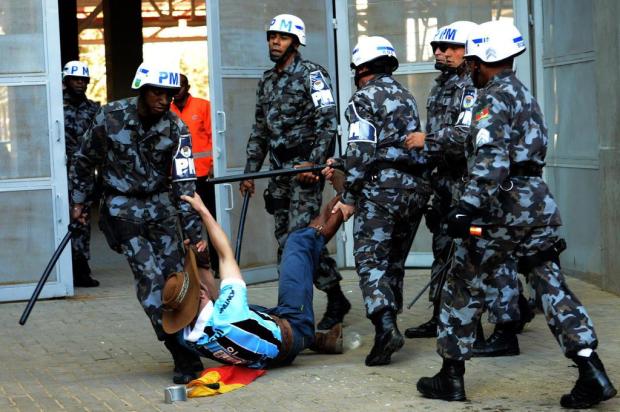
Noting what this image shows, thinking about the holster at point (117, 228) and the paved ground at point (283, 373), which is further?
the holster at point (117, 228)

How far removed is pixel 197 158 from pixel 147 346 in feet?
13.7

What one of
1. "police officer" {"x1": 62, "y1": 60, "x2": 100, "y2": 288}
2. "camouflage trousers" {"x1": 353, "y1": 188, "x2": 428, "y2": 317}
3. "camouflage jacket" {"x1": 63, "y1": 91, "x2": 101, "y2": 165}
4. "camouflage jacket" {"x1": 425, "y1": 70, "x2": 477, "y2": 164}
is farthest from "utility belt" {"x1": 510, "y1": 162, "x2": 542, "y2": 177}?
"camouflage jacket" {"x1": 63, "y1": 91, "x2": 101, "y2": 165}

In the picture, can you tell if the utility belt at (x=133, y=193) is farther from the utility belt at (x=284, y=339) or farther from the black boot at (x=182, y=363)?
the utility belt at (x=284, y=339)

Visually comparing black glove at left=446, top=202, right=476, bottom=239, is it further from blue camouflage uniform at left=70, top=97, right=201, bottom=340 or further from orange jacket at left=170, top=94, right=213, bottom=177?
orange jacket at left=170, top=94, right=213, bottom=177

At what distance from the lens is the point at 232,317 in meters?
7.11

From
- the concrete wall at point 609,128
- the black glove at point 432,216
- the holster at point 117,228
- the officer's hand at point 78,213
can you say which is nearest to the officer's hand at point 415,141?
the black glove at point 432,216

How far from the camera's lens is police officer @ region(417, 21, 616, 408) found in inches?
245

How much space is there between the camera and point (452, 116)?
802cm

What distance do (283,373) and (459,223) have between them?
180 centimetres

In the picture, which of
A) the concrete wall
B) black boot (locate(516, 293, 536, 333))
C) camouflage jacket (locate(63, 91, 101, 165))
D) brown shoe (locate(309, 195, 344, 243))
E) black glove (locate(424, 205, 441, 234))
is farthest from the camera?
camouflage jacket (locate(63, 91, 101, 165))

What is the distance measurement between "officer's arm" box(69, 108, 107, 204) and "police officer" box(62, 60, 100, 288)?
388 cm

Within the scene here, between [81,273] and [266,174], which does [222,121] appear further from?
[266,174]

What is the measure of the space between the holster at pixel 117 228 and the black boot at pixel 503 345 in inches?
86.9

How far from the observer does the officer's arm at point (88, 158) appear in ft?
25.0
